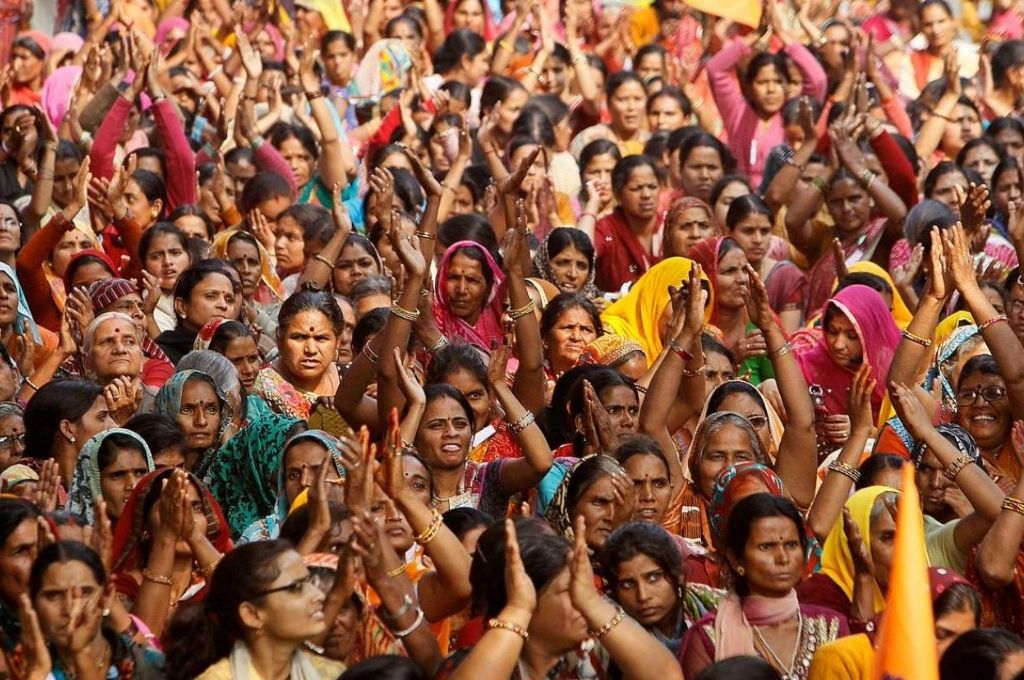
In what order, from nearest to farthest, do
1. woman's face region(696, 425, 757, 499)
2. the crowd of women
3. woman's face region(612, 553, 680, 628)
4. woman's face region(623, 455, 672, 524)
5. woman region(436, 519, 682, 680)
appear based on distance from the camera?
woman region(436, 519, 682, 680) → the crowd of women → woman's face region(612, 553, 680, 628) → woman's face region(623, 455, 672, 524) → woman's face region(696, 425, 757, 499)

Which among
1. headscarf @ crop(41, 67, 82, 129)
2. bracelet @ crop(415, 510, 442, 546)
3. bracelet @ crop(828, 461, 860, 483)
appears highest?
headscarf @ crop(41, 67, 82, 129)

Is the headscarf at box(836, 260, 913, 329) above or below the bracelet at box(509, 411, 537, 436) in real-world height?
above

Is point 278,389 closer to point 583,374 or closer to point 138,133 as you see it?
point 583,374

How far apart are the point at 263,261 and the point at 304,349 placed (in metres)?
1.51

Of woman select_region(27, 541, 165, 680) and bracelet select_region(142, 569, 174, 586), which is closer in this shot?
woman select_region(27, 541, 165, 680)

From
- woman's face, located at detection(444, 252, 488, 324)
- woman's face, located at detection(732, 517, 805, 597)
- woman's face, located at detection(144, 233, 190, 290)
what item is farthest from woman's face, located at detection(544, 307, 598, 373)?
woman's face, located at detection(732, 517, 805, 597)

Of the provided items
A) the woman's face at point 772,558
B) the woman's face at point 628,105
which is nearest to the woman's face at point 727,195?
the woman's face at point 628,105

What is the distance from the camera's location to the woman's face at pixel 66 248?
27.2ft

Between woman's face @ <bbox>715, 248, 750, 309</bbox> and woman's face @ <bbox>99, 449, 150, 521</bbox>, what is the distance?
8.56ft

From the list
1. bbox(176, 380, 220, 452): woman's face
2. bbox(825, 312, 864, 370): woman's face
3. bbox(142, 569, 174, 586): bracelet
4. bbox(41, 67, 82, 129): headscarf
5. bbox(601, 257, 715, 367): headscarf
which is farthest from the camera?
bbox(41, 67, 82, 129): headscarf

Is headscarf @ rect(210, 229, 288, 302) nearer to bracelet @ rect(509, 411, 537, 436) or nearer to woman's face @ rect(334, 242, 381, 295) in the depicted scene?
woman's face @ rect(334, 242, 381, 295)

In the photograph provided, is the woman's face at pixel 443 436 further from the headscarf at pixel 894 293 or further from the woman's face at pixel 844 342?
the headscarf at pixel 894 293

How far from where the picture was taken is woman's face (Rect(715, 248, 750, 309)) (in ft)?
25.3

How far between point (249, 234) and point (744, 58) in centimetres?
360
